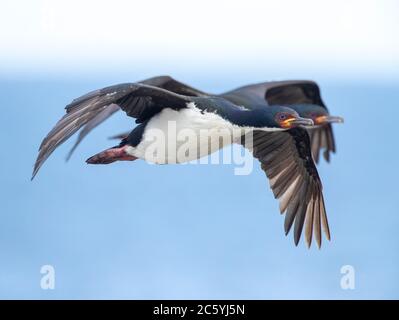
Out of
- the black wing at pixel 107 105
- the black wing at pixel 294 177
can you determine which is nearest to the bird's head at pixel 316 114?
the black wing at pixel 294 177

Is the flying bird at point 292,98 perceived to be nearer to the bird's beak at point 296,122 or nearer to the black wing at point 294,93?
the black wing at point 294,93

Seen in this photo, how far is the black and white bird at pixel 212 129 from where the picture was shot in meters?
8.48

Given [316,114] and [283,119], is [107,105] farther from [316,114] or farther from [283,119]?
[316,114]

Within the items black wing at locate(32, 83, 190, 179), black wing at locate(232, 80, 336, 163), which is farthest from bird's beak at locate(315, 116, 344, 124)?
black wing at locate(32, 83, 190, 179)

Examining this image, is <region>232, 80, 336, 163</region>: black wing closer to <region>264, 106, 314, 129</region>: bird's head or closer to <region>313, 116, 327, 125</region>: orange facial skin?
<region>313, 116, 327, 125</region>: orange facial skin

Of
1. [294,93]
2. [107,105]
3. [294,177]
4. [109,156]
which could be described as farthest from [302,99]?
[107,105]

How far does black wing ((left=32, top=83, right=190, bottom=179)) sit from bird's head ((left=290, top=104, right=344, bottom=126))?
2.38 meters

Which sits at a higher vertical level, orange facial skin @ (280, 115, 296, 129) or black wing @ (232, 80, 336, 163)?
black wing @ (232, 80, 336, 163)

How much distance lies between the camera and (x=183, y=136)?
9.31 meters

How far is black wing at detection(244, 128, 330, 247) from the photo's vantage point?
1034 cm

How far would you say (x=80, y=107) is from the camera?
8.45 m
